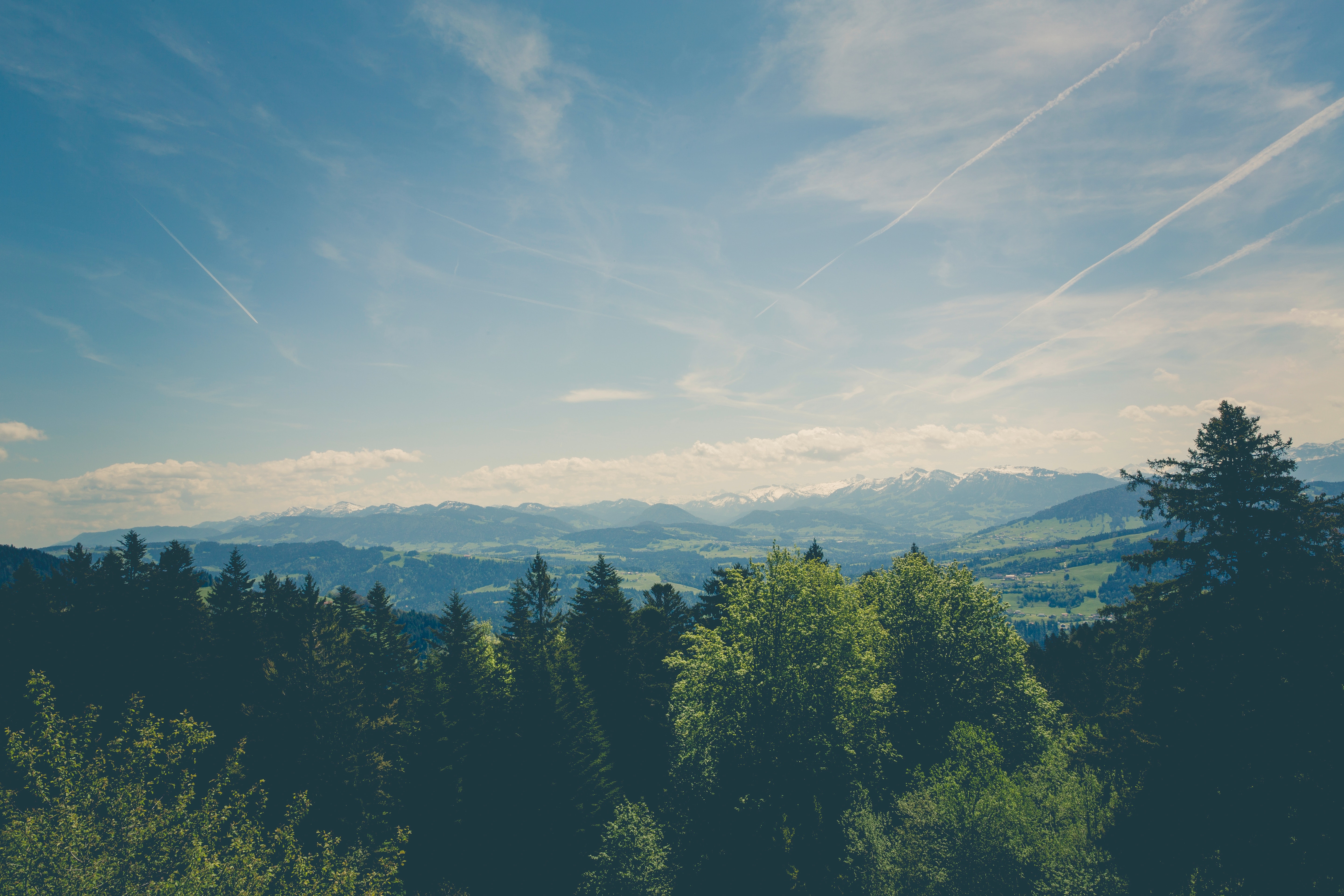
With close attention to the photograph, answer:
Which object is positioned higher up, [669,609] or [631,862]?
[669,609]

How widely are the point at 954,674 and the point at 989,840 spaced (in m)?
12.8

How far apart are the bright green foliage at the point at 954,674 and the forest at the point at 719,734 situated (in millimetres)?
168

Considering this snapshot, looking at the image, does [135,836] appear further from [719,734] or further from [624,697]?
[624,697]

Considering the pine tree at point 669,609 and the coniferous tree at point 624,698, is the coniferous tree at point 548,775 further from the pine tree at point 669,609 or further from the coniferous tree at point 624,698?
the pine tree at point 669,609

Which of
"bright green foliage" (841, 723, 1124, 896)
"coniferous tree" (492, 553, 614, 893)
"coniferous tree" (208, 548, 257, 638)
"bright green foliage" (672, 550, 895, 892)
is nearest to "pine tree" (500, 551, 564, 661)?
"coniferous tree" (492, 553, 614, 893)

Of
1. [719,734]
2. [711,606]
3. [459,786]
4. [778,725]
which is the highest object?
[711,606]

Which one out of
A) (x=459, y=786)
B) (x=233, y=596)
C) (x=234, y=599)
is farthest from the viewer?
(x=233, y=596)

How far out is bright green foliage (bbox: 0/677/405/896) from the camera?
18125 mm

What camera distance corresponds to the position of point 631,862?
2842 centimetres

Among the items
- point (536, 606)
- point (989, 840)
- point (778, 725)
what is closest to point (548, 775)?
point (778, 725)

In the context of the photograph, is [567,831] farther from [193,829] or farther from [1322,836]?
[1322,836]

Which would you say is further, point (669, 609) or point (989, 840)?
point (669, 609)

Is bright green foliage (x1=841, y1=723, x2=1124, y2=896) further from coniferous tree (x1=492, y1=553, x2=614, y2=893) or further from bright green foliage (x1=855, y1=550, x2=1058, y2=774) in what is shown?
coniferous tree (x1=492, y1=553, x2=614, y2=893)

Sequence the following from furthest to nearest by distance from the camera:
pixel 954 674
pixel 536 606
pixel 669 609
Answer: pixel 669 609
pixel 536 606
pixel 954 674
